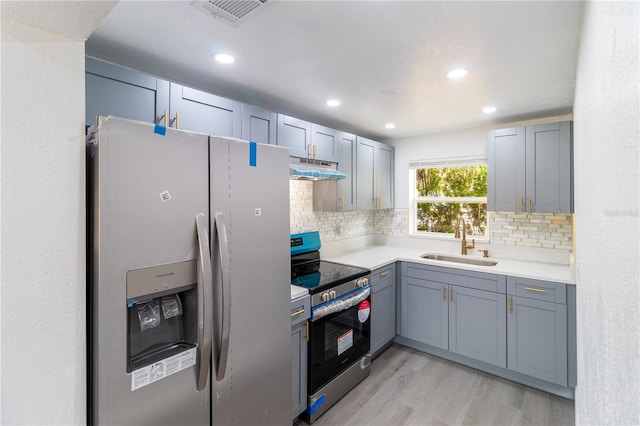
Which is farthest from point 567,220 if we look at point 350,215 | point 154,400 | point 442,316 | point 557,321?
point 154,400

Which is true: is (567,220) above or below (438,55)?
below

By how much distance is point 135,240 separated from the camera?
1171mm

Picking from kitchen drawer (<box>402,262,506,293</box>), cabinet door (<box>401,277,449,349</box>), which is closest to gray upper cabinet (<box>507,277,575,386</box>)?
kitchen drawer (<box>402,262,506,293</box>)

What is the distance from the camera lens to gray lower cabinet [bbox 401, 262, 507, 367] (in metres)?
2.74

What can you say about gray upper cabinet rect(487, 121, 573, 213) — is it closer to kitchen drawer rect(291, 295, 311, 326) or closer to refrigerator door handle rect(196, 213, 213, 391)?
kitchen drawer rect(291, 295, 311, 326)

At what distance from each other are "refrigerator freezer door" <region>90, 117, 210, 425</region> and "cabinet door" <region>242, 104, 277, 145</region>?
3.05 ft

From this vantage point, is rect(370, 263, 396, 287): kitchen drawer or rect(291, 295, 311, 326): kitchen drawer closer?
rect(291, 295, 311, 326): kitchen drawer

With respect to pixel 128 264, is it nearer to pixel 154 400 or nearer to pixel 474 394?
pixel 154 400

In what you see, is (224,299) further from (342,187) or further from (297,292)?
(342,187)

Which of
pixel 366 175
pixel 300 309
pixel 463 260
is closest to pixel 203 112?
pixel 300 309

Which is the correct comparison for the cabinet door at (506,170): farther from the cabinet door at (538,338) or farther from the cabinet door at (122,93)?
the cabinet door at (122,93)

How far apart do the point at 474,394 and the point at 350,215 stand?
7.13 ft

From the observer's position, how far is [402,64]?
188 centimetres

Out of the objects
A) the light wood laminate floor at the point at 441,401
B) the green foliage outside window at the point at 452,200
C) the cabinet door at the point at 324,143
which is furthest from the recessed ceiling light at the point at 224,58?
the green foliage outside window at the point at 452,200
